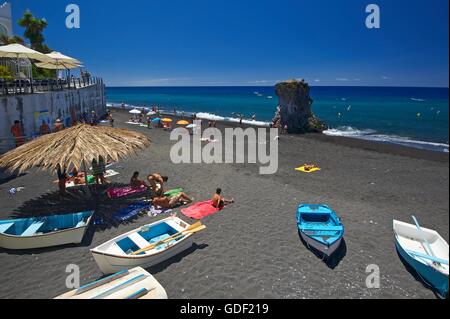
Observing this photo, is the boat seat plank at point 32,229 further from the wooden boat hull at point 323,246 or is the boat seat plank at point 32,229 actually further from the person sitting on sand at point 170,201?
the wooden boat hull at point 323,246

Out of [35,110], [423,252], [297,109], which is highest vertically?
[297,109]

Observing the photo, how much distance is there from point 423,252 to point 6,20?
40.6 metres

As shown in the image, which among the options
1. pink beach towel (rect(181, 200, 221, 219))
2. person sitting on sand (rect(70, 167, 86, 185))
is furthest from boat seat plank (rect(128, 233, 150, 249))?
person sitting on sand (rect(70, 167, 86, 185))

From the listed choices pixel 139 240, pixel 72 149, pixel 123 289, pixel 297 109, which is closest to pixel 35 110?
pixel 72 149

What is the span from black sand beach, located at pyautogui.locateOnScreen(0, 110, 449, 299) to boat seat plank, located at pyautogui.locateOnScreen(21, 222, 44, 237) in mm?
551

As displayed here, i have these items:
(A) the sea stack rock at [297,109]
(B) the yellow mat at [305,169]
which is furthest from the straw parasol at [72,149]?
(A) the sea stack rock at [297,109]

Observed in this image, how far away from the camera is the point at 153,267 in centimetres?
718

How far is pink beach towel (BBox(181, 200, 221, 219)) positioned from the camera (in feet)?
33.0

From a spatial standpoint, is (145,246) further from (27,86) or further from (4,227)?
(27,86)

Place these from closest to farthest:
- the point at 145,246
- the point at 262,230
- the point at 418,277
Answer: the point at 418,277 → the point at 145,246 → the point at 262,230

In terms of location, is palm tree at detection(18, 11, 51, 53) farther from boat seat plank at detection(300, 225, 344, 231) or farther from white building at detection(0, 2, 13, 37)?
boat seat plank at detection(300, 225, 344, 231)

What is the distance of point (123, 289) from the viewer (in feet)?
18.4

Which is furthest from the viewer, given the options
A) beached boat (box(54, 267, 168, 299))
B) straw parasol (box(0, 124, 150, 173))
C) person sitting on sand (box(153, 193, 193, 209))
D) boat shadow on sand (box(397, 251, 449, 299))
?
person sitting on sand (box(153, 193, 193, 209))
